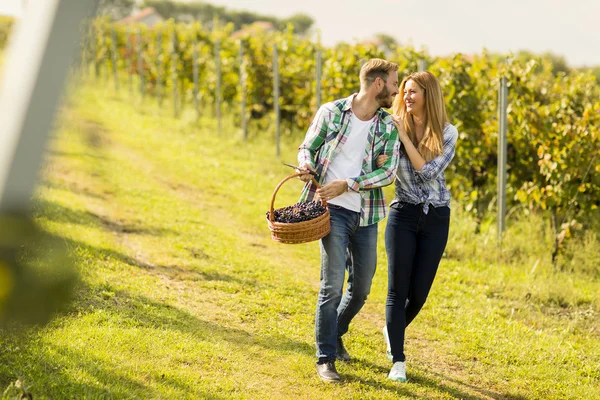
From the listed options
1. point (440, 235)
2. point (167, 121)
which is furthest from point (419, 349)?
point (167, 121)

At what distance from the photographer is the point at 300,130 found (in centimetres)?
1434

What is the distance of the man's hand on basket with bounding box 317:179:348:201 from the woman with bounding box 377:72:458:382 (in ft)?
1.66

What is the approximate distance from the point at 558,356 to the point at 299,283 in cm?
225

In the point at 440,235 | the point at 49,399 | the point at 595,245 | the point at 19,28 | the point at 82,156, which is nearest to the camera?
the point at 19,28

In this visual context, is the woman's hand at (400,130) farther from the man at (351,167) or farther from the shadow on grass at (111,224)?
the shadow on grass at (111,224)

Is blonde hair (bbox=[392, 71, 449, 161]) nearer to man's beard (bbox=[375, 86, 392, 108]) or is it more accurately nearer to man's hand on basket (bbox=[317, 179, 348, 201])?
man's beard (bbox=[375, 86, 392, 108])

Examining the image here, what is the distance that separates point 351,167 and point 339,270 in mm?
587

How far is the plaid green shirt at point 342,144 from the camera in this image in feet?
13.9

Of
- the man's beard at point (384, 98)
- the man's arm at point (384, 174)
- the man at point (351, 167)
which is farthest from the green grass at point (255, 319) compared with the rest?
the man's beard at point (384, 98)

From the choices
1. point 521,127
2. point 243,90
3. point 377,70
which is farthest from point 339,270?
point 243,90

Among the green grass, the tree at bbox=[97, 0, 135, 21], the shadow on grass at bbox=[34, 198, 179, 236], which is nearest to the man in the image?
the green grass

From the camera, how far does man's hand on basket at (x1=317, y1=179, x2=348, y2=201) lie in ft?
13.5

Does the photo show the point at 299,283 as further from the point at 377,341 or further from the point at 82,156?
the point at 82,156

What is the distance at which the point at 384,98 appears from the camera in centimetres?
424
